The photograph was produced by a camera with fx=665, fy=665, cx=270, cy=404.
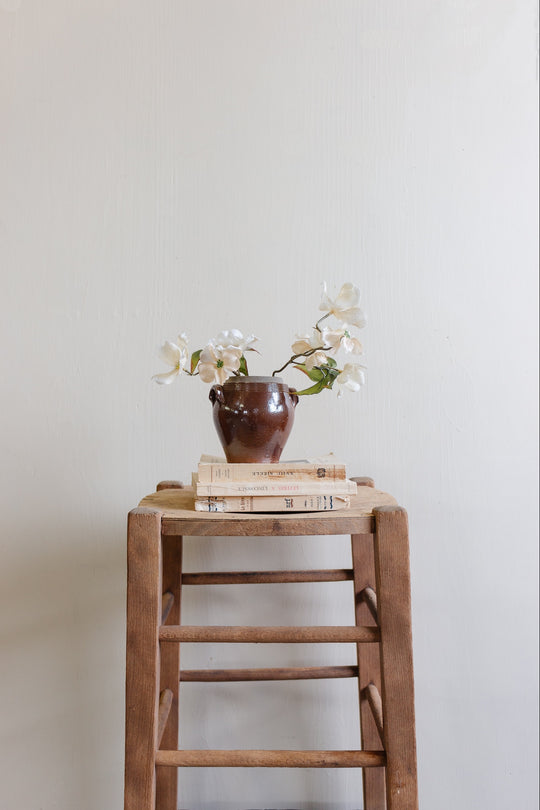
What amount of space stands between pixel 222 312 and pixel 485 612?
74 centimetres

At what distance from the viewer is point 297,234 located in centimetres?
124

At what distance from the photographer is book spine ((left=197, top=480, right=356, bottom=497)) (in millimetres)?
815

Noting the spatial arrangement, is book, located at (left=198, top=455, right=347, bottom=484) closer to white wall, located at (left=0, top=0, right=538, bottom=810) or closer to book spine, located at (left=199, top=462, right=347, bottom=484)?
book spine, located at (left=199, top=462, right=347, bottom=484)

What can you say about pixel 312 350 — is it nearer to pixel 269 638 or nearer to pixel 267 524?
pixel 267 524

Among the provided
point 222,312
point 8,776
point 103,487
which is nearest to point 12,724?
point 8,776

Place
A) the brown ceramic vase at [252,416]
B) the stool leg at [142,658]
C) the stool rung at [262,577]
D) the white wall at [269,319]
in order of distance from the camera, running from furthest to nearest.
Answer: the white wall at [269,319]
the stool rung at [262,577]
the brown ceramic vase at [252,416]
the stool leg at [142,658]

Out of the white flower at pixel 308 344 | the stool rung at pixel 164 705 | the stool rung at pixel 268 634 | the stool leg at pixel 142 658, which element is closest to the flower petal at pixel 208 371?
the white flower at pixel 308 344

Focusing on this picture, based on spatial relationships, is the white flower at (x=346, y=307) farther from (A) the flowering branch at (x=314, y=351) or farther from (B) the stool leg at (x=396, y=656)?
(B) the stool leg at (x=396, y=656)

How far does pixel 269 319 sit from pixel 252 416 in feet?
1.30

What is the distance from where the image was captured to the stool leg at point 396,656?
2.48 feet

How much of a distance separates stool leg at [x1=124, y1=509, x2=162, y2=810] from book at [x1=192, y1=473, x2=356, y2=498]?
78 millimetres

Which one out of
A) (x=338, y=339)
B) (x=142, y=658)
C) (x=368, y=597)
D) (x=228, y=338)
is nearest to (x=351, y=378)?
(x=338, y=339)

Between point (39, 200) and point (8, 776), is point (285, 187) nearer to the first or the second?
point (39, 200)

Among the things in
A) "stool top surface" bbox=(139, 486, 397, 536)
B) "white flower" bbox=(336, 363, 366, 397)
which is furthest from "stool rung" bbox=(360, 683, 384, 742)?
"white flower" bbox=(336, 363, 366, 397)
